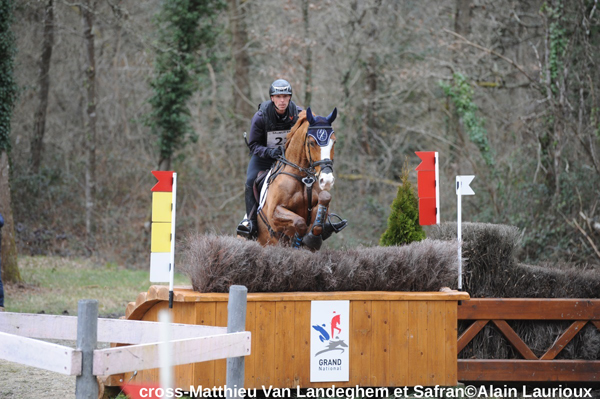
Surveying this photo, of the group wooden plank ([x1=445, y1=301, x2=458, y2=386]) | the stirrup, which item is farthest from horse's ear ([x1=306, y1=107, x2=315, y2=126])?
wooden plank ([x1=445, y1=301, x2=458, y2=386])

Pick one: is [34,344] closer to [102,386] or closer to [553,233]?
[102,386]

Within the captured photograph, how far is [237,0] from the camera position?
21469 millimetres

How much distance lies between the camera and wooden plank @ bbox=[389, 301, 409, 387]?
5.52 m

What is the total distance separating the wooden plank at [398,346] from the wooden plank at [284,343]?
0.84 meters

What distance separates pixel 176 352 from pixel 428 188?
134 inches

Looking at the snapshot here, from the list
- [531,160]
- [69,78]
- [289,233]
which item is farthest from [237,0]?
[289,233]

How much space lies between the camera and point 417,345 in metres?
5.57

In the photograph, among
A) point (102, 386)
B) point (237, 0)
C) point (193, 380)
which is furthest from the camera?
point (237, 0)

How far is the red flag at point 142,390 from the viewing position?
207 inches

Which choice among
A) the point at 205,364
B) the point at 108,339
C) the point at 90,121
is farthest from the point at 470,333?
the point at 90,121

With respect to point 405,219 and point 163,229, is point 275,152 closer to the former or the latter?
point 163,229

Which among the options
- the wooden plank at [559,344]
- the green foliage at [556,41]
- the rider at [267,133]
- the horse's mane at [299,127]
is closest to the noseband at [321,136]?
the horse's mane at [299,127]

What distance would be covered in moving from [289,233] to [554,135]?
995 cm

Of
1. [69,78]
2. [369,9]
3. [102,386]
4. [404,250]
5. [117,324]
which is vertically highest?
[369,9]
